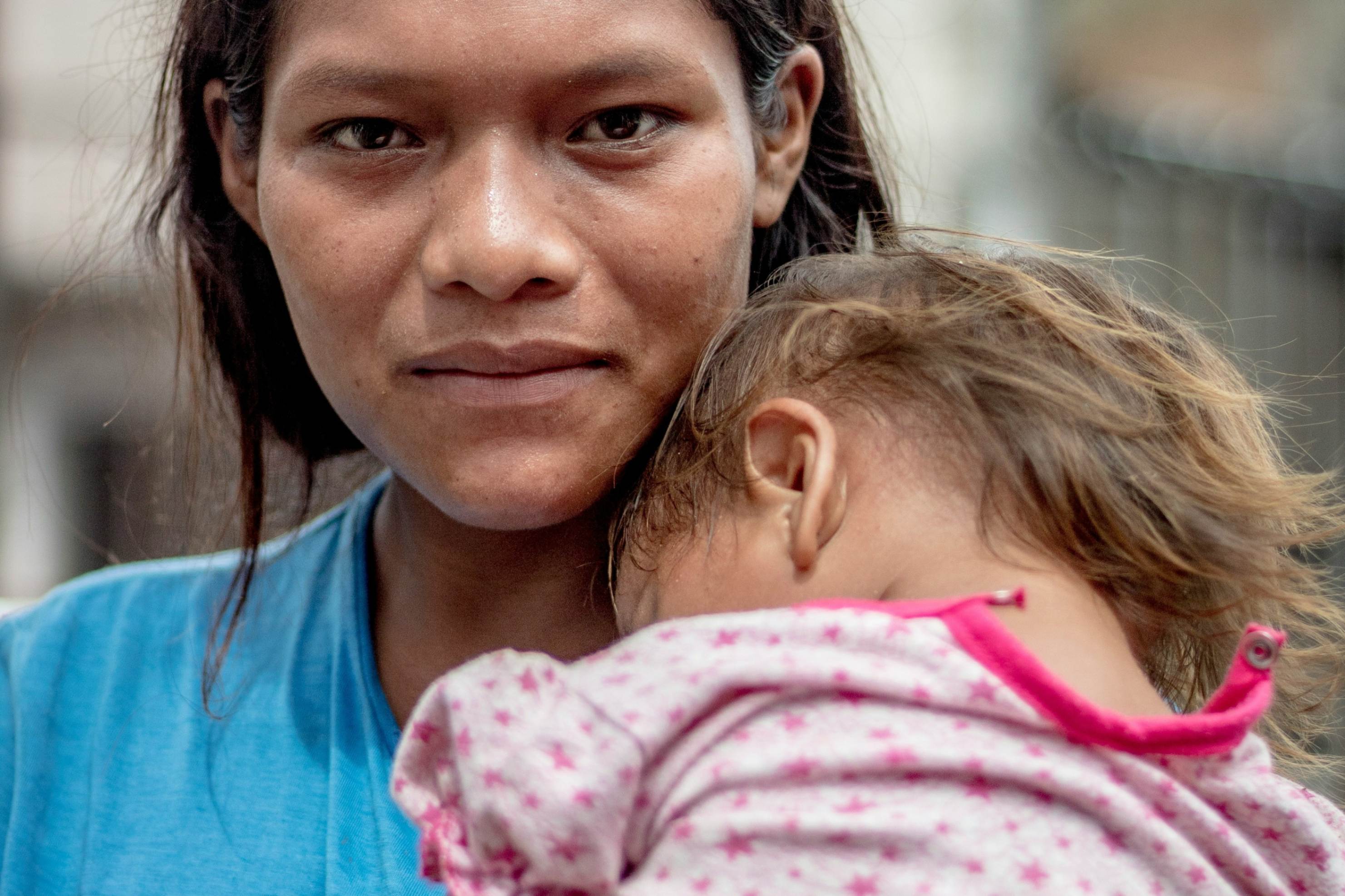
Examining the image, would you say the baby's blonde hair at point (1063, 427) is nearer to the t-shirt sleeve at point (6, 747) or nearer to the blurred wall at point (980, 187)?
the blurred wall at point (980, 187)

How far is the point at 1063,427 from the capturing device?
4.01ft

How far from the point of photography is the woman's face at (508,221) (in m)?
1.33

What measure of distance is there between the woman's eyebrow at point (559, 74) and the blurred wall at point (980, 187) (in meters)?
0.58

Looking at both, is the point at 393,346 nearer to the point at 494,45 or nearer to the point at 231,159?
the point at 494,45

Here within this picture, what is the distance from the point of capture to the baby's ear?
1.22 metres

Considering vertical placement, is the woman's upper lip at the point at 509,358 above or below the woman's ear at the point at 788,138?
below

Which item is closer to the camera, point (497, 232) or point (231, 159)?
point (497, 232)

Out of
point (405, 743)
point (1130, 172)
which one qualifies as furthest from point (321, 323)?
point (1130, 172)

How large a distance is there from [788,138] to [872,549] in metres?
0.64

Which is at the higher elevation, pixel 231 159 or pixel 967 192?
pixel 231 159

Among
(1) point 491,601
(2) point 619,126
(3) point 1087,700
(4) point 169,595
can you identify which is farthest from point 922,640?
(4) point 169,595

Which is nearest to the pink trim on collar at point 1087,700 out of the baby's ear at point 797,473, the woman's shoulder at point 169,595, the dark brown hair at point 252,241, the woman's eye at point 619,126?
the baby's ear at point 797,473

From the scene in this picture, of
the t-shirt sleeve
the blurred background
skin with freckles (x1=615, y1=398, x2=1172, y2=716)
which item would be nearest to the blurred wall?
the blurred background

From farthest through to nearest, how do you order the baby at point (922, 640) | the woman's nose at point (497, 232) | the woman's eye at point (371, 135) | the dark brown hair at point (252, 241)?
the dark brown hair at point (252, 241) → the woman's eye at point (371, 135) → the woman's nose at point (497, 232) → the baby at point (922, 640)
